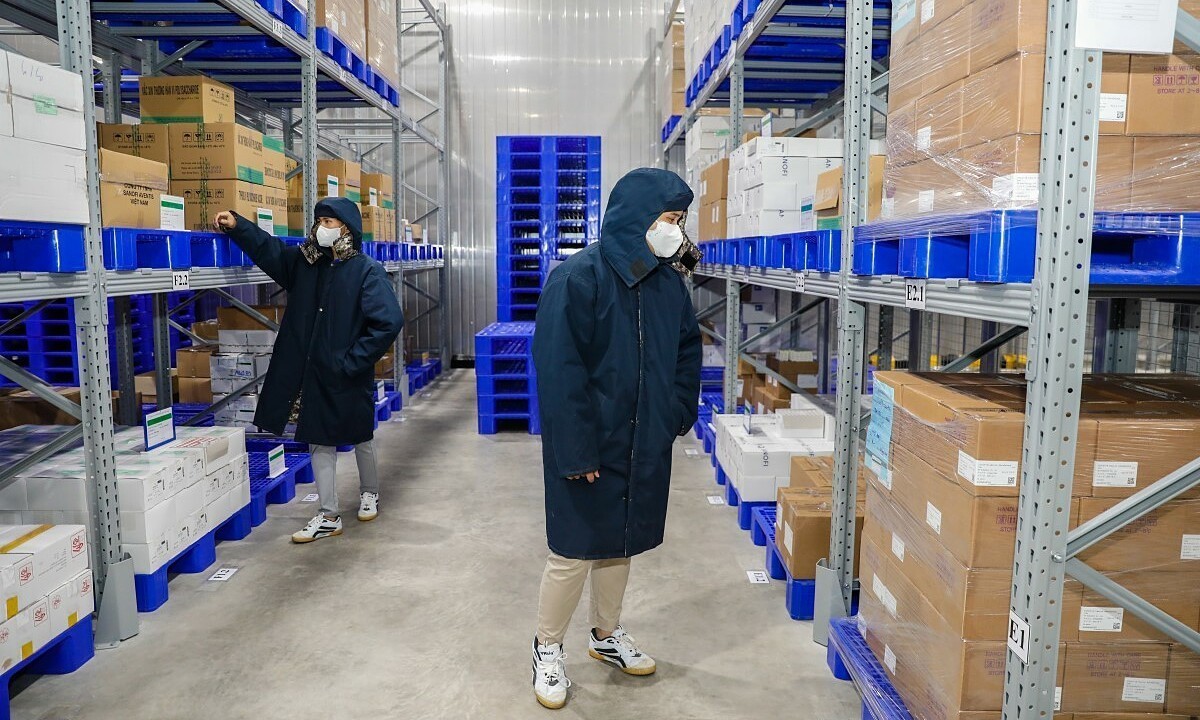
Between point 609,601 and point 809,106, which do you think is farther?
point 809,106

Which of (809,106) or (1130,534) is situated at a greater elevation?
(809,106)

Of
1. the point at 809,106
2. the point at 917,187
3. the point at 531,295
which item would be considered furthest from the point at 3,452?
the point at 809,106

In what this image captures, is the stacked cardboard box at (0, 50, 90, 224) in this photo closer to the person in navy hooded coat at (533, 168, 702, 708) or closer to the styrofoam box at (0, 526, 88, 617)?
the styrofoam box at (0, 526, 88, 617)

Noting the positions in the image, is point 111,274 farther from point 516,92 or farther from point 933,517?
point 516,92

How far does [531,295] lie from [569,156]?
177cm

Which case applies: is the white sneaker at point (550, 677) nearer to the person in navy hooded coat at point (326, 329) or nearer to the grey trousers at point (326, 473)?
the person in navy hooded coat at point (326, 329)

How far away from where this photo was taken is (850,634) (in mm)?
3332

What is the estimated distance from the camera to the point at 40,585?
3.17m

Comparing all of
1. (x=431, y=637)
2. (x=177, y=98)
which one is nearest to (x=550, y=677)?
(x=431, y=637)

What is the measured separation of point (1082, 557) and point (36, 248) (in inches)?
149

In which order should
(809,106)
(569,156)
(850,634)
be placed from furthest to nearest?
(569,156) → (809,106) → (850,634)

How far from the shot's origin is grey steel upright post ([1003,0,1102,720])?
1830 millimetres

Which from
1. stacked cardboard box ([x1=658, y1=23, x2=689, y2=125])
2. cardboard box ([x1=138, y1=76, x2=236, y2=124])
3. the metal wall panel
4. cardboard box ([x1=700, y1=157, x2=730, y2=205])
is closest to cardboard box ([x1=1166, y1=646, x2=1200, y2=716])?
cardboard box ([x1=700, y1=157, x2=730, y2=205])

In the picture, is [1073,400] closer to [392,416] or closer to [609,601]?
[609,601]
